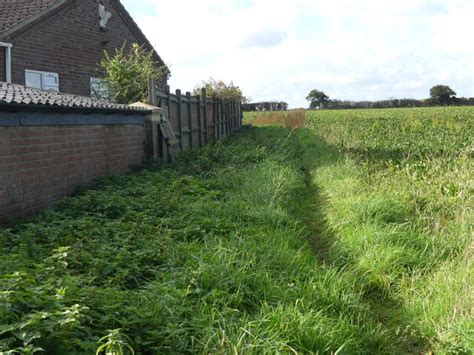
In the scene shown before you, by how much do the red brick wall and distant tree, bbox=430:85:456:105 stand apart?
63771mm

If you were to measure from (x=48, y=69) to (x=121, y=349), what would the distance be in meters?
14.8

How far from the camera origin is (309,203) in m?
8.90

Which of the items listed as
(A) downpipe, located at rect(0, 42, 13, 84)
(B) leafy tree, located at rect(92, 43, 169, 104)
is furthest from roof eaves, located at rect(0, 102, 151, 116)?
(A) downpipe, located at rect(0, 42, 13, 84)

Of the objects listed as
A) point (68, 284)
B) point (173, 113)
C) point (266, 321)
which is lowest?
point (266, 321)

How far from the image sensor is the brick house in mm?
14555

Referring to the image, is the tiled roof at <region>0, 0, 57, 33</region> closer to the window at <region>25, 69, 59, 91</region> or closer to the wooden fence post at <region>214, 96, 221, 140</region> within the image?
the window at <region>25, 69, 59, 91</region>

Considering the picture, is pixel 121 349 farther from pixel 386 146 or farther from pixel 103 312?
pixel 386 146

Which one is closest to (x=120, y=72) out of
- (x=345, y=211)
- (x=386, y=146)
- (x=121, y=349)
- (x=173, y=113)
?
(x=173, y=113)

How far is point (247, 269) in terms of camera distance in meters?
4.68

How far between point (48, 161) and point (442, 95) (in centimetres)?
6946

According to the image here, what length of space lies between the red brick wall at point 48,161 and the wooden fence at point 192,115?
295 cm

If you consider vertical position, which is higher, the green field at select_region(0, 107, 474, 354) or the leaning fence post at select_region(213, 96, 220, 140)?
the leaning fence post at select_region(213, 96, 220, 140)

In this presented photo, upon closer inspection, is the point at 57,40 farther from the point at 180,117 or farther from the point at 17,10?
the point at 180,117

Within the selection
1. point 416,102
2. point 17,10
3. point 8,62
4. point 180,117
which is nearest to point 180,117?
point 180,117
